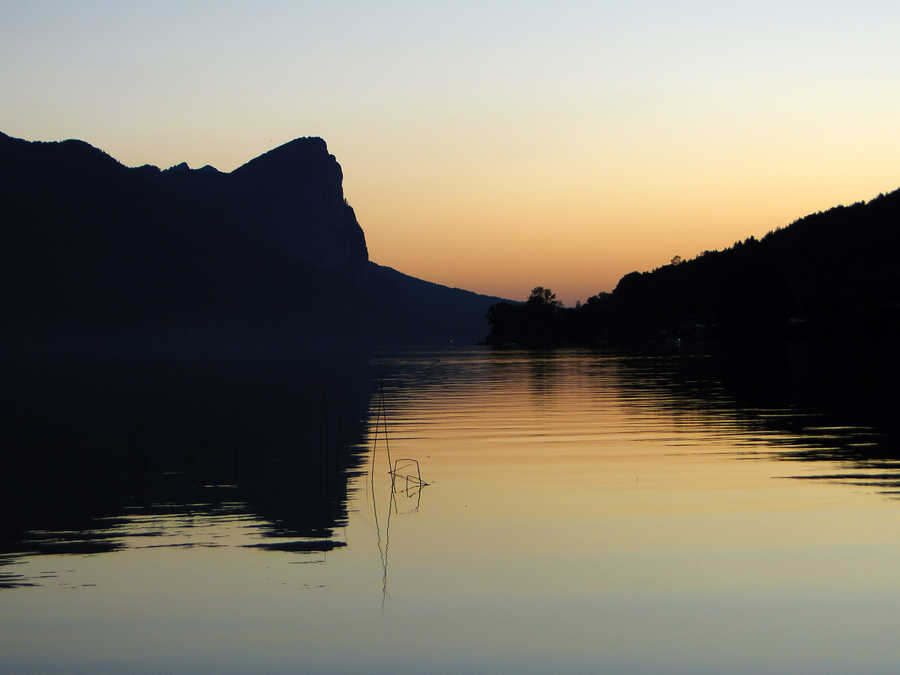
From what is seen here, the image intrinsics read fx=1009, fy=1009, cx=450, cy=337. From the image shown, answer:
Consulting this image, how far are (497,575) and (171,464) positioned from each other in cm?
1524

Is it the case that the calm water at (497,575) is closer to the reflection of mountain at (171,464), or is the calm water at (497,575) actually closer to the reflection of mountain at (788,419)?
the reflection of mountain at (171,464)

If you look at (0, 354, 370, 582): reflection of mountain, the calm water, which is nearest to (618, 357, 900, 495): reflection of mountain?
the calm water

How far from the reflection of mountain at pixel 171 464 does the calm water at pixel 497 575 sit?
0.22m

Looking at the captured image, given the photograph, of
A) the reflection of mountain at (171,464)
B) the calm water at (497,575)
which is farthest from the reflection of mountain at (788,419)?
the reflection of mountain at (171,464)

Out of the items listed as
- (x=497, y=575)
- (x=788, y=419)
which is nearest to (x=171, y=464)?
(x=497, y=575)

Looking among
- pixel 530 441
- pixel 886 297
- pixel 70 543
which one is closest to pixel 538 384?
pixel 530 441

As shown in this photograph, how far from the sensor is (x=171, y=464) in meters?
27.2

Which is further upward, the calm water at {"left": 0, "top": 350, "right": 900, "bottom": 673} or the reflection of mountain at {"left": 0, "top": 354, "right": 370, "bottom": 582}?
the reflection of mountain at {"left": 0, "top": 354, "right": 370, "bottom": 582}

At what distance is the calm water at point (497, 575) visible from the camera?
→ 10.9 m

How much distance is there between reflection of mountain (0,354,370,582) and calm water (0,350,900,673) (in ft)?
0.71

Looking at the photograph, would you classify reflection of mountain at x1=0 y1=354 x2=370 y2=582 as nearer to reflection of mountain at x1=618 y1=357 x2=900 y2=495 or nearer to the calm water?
the calm water

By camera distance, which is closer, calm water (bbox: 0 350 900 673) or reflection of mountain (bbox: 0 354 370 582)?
calm water (bbox: 0 350 900 673)

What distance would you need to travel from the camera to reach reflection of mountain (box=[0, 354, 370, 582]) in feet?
60.6

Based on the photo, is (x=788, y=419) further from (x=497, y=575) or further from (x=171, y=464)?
(x=497, y=575)
